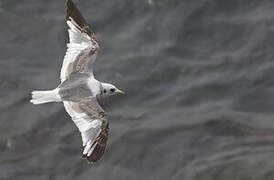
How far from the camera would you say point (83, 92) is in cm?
1684

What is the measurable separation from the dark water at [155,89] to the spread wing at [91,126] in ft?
18.3

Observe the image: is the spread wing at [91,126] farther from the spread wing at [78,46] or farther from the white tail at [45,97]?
the spread wing at [78,46]

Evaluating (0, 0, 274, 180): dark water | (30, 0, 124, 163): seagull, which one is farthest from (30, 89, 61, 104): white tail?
(0, 0, 274, 180): dark water

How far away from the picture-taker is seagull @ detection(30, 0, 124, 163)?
1606cm

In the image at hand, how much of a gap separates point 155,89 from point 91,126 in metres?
8.20

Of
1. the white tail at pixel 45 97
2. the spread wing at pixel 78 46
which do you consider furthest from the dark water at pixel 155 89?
the white tail at pixel 45 97

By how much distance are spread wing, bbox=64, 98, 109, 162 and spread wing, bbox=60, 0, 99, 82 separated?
1.25 m

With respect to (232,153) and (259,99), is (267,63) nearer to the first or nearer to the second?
(259,99)

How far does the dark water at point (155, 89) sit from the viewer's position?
22125 millimetres

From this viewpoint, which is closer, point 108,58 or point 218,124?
point 218,124

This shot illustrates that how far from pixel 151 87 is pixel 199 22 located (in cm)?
308

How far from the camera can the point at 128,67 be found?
2488 cm

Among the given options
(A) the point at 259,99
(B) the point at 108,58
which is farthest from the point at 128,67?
(A) the point at 259,99

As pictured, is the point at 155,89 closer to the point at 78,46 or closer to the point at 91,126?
the point at 78,46
